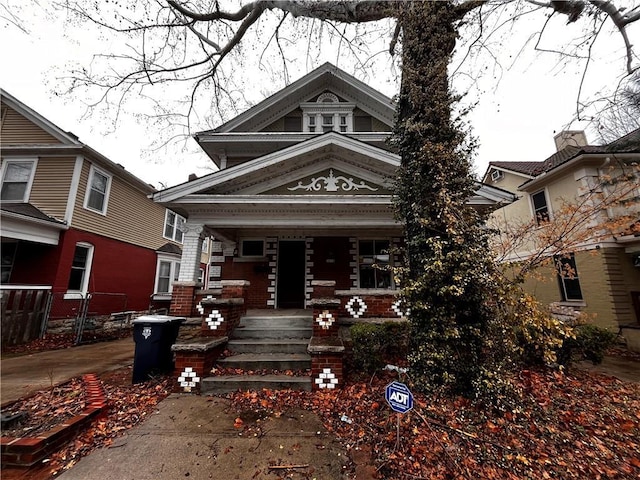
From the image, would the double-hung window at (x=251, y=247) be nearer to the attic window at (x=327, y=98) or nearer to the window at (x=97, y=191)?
the attic window at (x=327, y=98)

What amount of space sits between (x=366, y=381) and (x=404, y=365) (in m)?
0.70

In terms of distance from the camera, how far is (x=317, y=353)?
13.1ft

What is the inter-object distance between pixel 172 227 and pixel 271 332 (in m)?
12.7

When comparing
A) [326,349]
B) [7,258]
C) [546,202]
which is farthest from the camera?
[546,202]

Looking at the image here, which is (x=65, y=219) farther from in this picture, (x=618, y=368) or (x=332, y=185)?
(x=618, y=368)

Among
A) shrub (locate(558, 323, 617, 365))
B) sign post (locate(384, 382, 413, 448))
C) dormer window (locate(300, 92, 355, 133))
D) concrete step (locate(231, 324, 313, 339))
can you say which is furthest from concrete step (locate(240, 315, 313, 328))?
dormer window (locate(300, 92, 355, 133))

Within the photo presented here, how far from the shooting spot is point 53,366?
5.47 metres

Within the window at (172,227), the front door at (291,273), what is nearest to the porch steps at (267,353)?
the front door at (291,273)

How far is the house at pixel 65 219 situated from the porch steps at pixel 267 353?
21.0 ft

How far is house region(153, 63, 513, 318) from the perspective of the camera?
6.57m

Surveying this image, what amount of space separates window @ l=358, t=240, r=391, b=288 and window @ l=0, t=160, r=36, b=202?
1206 cm

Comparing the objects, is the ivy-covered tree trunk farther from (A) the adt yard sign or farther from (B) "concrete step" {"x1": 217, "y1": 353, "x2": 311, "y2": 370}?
(B) "concrete step" {"x1": 217, "y1": 353, "x2": 311, "y2": 370}

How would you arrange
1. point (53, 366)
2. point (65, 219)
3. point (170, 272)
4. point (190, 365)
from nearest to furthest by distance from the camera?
point (190, 365) < point (53, 366) < point (65, 219) < point (170, 272)

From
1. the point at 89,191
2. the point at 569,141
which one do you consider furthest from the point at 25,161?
the point at 569,141
